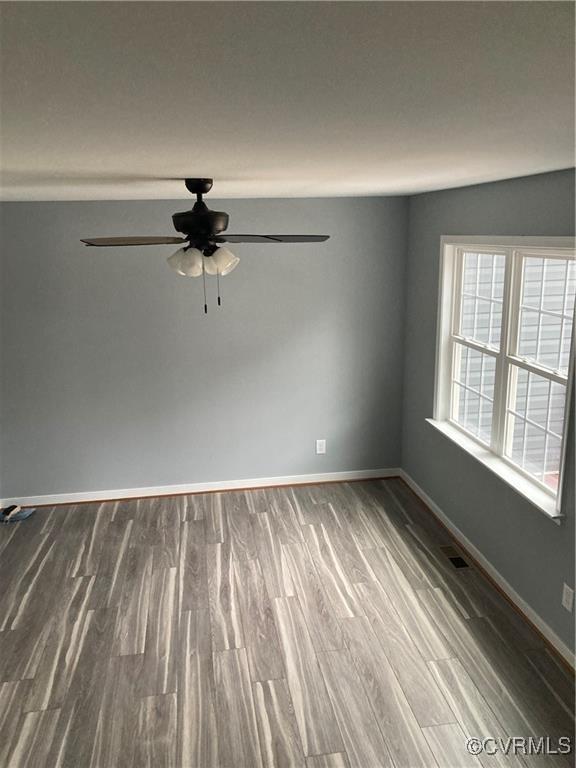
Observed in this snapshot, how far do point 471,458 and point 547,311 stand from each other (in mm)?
1227

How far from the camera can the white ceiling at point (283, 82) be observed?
792 mm

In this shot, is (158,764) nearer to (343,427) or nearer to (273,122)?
(273,122)

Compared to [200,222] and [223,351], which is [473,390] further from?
[200,222]

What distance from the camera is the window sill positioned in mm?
3104

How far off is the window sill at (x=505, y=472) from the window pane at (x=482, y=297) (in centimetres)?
71

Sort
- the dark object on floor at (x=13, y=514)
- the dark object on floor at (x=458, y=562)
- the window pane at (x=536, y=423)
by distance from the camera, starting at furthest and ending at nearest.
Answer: the dark object on floor at (x=13, y=514) < the dark object on floor at (x=458, y=562) < the window pane at (x=536, y=423)

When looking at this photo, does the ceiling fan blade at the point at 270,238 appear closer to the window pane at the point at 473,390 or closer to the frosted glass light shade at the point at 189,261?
the frosted glass light shade at the point at 189,261

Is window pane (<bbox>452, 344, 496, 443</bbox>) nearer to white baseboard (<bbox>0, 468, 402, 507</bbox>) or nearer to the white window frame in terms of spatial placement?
the white window frame

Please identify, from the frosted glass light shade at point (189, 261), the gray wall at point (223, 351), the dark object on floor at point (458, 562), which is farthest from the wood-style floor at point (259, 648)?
the frosted glass light shade at point (189, 261)

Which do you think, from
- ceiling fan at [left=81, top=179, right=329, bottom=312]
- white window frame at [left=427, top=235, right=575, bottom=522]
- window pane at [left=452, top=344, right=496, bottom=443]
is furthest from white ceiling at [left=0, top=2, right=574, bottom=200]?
window pane at [left=452, top=344, right=496, bottom=443]

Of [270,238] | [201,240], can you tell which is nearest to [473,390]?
[270,238]

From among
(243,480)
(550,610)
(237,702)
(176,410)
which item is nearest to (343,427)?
(243,480)

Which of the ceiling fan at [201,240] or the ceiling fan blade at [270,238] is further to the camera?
the ceiling fan at [201,240]

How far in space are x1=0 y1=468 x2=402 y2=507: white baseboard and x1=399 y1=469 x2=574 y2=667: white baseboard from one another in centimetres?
51
